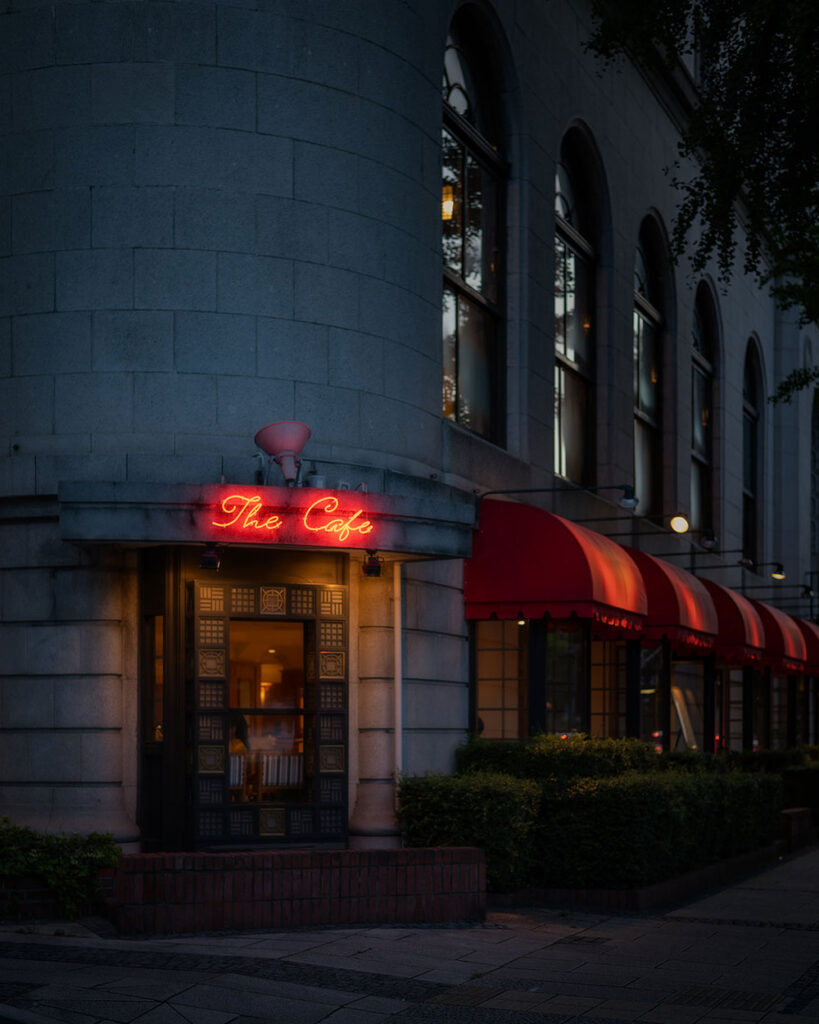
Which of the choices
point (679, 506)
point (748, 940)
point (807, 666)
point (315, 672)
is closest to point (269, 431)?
point (315, 672)

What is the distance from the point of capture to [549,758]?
61.2ft

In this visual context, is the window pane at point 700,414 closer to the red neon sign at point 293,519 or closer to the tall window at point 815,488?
the tall window at point 815,488

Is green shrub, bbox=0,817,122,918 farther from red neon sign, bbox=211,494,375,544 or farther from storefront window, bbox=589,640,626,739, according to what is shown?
storefront window, bbox=589,640,626,739

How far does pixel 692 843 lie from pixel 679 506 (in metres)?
14.1

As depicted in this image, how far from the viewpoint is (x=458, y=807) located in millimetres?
16875

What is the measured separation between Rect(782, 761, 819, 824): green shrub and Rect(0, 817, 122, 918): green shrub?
670 inches

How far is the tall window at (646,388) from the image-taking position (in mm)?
31141

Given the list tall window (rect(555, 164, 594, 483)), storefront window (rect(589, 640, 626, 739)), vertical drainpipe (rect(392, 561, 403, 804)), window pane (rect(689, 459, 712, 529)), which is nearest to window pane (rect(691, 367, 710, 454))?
window pane (rect(689, 459, 712, 529))

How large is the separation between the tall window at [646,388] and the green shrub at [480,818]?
14203 mm

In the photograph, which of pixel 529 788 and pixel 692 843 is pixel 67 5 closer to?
pixel 529 788

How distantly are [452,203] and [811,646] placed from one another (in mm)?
21140

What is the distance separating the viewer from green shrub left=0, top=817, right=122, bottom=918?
14430 millimetres

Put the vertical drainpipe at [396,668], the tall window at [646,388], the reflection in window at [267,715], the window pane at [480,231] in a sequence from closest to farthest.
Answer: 1. the reflection in window at [267,715]
2. the vertical drainpipe at [396,668]
3. the window pane at [480,231]
4. the tall window at [646,388]

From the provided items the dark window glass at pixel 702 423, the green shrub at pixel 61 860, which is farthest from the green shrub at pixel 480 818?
the dark window glass at pixel 702 423
